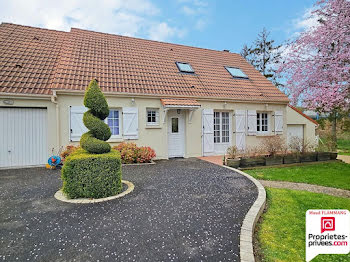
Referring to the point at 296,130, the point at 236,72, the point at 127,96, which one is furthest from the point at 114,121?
the point at 296,130

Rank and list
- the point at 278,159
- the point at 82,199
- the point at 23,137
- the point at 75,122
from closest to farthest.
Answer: the point at 82,199 → the point at 23,137 → the point at 75,122 → the point at 278,159

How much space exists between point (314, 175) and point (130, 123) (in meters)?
7.45

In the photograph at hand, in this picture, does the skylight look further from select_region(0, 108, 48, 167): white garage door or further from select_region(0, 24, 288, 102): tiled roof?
select_region(0, 108, 48, 167): white garage door

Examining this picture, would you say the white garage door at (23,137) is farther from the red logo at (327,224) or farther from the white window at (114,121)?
the red logo at (327,224)

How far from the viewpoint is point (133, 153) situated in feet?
25.8

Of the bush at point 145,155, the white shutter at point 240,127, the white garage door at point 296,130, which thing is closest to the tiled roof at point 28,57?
the bush at point 145,155

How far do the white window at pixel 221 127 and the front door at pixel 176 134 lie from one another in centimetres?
190

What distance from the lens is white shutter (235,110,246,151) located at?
10.4m

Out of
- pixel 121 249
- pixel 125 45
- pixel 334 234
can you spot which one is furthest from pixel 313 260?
pixel 125 45

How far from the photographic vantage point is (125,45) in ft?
37.4

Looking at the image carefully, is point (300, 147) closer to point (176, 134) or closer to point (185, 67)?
point (176, 134)

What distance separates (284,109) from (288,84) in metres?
2.81

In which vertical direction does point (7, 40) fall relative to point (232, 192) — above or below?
above

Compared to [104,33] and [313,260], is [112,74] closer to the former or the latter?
[104,33]
